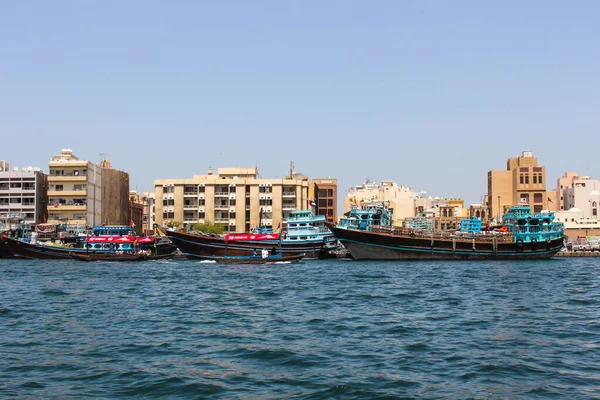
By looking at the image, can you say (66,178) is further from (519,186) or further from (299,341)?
(299,341)

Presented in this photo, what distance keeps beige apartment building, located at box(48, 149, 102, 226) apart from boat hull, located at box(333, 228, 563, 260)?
4709 cm

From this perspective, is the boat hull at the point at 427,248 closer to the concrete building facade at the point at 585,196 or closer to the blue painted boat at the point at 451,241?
the blue painted boat at the point at 451,241

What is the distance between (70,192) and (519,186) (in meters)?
87.7

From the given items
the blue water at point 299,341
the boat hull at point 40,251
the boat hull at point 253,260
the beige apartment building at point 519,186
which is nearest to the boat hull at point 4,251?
the boat hull at point 40,251

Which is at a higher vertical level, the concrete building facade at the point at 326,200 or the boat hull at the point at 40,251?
the concrete building facade at the point at 326,200

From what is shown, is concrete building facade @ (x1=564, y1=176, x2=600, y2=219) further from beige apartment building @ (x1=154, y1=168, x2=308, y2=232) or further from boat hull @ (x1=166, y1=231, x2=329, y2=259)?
boat hull @ (x1=166, y1=231, x2=329, y2=259)

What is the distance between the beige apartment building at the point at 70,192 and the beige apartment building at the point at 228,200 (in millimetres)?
12023

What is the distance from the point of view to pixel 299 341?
26.9m

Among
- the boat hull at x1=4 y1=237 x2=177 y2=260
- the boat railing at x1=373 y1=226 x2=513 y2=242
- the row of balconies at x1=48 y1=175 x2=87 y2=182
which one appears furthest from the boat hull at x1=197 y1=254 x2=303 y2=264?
the row of balconies at x1=48 y1=175 x2=87 y2=182

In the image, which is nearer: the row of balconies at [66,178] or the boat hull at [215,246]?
the boat hull at [215,246]

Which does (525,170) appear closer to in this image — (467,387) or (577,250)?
(577,250)

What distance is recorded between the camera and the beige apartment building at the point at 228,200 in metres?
121

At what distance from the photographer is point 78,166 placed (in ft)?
383

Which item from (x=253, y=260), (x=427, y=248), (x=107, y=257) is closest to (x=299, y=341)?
(x=253, y=260)
